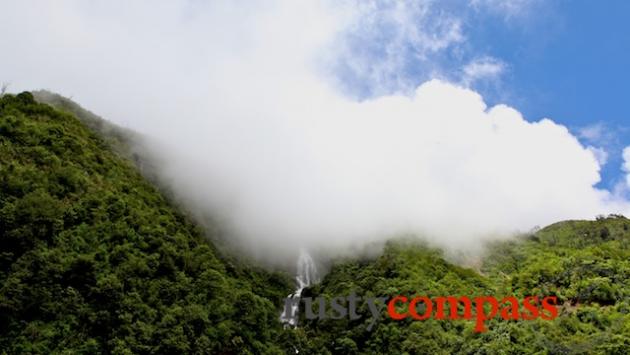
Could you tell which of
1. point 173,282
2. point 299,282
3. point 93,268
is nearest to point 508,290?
point 299,282

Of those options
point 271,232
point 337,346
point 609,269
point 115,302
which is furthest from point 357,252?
point 115,302

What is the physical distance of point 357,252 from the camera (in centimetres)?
9294

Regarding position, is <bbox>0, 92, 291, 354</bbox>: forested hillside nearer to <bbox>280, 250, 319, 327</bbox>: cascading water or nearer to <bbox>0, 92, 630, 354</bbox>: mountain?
<bbox>0, 92, 630, 354</bbox>: mountain

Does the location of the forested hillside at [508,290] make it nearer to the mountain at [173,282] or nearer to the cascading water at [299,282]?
the mountain at [173,282]

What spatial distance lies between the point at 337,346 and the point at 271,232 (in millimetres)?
32062

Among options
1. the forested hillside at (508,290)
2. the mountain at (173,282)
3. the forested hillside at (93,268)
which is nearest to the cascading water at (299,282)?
the mountain at (173,282)

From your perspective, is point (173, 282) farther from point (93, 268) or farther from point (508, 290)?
point (508, 290)

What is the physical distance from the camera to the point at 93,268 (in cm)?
5700

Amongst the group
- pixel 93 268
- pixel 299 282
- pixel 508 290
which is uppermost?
pixel 508 290

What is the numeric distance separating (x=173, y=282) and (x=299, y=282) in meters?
30.6

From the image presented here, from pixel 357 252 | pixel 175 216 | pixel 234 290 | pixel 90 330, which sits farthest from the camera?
pixel 357 252

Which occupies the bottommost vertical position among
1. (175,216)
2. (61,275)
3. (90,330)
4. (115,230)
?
(90,330)

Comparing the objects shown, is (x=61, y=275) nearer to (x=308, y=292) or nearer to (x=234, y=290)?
(x=234, y=290)

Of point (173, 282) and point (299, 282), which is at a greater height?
point (299, 282)
